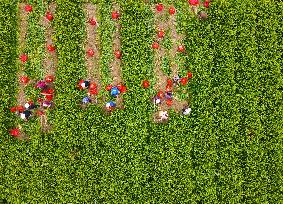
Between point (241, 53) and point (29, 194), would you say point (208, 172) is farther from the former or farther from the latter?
point (29, 194)

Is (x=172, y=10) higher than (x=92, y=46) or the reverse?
higher

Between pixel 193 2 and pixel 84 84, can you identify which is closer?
pixel 84 84

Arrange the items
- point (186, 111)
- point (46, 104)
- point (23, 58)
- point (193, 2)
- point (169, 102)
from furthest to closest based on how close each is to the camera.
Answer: point (193, 2) → point (23, 58) → point (169, 102) → point (46, 104) → point (186, 111)

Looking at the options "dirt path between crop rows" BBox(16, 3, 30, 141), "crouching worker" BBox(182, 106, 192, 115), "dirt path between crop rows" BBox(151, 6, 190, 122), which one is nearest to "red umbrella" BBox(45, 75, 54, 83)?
"dirt path between crop rows" BBox(16, 3, 30, 141)

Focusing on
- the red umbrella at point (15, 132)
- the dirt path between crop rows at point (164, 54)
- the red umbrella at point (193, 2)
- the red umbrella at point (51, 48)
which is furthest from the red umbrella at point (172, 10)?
the red umbrella at point (15, 132)

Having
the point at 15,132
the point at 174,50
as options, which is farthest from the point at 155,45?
the point at 15,132

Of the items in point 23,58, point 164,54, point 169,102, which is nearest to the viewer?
point 169,102

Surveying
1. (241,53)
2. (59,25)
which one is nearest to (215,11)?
(241,53)

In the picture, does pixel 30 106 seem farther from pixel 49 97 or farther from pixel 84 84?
pixel 84 84

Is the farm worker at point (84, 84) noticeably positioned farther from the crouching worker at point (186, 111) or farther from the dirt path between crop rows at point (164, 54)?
the crouching worker at point (186, 111)
